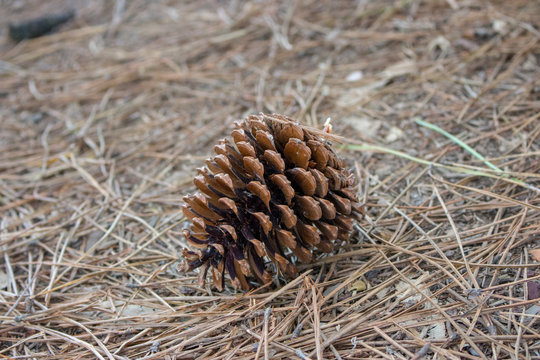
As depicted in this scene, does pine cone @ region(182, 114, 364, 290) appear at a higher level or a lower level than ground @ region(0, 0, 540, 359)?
higher

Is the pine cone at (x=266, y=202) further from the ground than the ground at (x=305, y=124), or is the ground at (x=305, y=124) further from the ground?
the pine cone at (x=266, y=202)

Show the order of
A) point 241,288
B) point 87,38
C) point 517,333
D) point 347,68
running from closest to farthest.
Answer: point 517,333 → point 241,288 → point 347,68 → point 87,38

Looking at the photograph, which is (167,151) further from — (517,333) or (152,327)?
(517,333)

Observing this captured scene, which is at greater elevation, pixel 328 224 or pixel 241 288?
pixel 328 224

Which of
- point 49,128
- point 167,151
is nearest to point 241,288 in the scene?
point 167,151
